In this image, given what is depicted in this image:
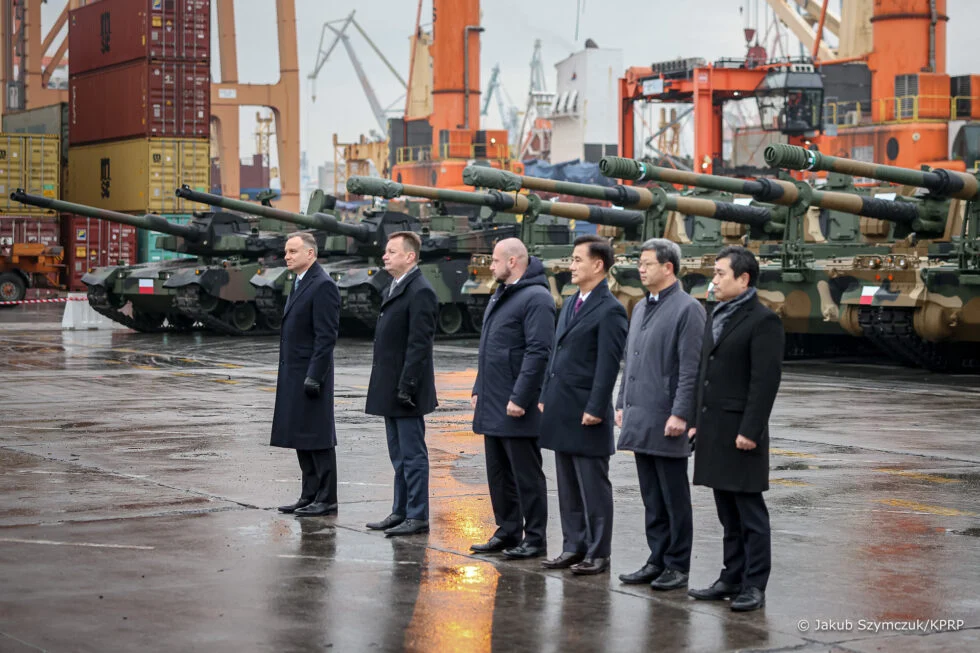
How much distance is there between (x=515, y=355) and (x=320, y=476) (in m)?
1.68

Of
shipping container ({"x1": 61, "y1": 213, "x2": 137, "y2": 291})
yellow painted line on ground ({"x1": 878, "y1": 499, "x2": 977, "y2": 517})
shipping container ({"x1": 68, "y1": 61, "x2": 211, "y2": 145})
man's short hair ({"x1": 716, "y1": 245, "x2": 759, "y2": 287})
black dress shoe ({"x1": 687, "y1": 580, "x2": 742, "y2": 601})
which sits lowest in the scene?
black dress shoe ({"x1": 687, "y1": 580, "x2": 742, "y2": 601})

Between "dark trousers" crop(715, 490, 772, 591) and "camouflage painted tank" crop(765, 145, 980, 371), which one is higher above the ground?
"camouflage painted tank" crop(765, 145, 980, 371)

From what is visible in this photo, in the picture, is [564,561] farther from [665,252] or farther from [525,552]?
[665,252]

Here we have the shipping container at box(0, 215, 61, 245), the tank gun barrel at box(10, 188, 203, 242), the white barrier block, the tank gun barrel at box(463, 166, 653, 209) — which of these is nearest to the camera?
the tank gun barrel at box(463, 166, 653, 209)

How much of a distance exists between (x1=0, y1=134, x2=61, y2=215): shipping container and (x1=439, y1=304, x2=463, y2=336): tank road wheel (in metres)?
17.7

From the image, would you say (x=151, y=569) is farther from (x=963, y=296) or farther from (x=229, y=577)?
(x=963, y=296)

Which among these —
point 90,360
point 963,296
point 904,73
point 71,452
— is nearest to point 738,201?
point 963,296

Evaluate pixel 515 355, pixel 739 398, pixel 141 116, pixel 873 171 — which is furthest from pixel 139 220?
pixel 739 398

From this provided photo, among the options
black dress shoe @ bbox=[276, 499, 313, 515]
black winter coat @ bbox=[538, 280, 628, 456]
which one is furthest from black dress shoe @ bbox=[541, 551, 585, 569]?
black dress shoe @ bbox=[276, 499, 313, 515]

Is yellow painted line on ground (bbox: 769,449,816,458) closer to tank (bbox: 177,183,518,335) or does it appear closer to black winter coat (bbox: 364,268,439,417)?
black winter coat (bbox: 364,268,439,417)

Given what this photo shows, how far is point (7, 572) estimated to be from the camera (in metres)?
7.75

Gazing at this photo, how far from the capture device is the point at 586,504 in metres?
8.12

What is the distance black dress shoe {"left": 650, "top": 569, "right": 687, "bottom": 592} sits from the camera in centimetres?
753

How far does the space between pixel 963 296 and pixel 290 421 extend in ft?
40.5
